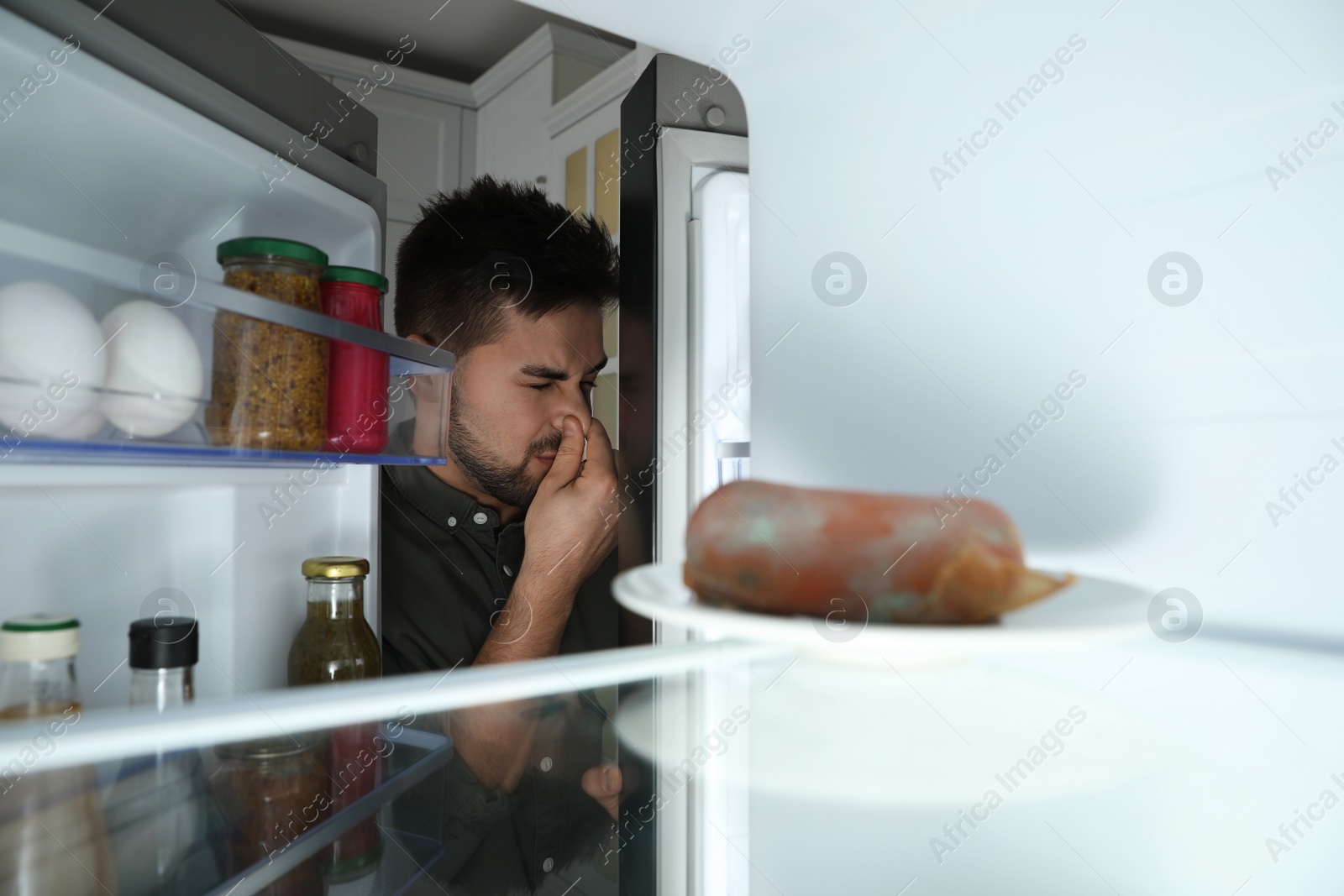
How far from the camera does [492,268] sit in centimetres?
128

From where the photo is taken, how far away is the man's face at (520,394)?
127 cm

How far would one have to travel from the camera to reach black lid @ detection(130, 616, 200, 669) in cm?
32

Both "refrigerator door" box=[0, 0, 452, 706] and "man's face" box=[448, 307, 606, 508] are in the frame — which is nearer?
"refrigerator door" box=[0, 0, 452, 706]

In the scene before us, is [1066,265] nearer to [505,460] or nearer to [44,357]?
[44,357]

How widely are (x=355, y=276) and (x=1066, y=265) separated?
44cm

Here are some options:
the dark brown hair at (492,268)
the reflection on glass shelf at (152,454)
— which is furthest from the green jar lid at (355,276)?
the dark brown hair at (492,268)

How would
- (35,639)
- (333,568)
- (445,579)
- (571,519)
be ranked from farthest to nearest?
(445,579)
(571,519)
(333,568)
(35,639)

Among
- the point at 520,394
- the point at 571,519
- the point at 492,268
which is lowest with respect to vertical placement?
the point at 571,519

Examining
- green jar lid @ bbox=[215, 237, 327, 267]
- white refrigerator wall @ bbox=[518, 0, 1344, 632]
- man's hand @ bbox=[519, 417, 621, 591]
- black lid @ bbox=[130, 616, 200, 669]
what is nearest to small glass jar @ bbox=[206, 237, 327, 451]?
green jar lid @ bbox=[215, 237, 327, 267]

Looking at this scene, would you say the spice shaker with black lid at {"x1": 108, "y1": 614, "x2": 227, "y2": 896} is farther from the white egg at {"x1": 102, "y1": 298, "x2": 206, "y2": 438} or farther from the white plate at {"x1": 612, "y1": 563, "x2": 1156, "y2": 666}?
the white egg at {"x1": 102, "y1": 298, "x2": 206, "y2": 438}

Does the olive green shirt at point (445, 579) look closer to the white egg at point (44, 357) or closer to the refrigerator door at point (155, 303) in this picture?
the refrigerator door at point (155, 303)

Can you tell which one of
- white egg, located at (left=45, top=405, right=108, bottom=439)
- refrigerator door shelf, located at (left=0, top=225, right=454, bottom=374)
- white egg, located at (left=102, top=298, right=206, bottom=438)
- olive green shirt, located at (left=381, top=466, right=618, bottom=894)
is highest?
refrigerator door shelf, located at (left=0, top=225, right=454, bottom=374)

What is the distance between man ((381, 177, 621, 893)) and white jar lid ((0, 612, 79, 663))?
34.4 inches

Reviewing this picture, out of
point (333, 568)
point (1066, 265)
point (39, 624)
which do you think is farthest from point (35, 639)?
point (1066, 265)
